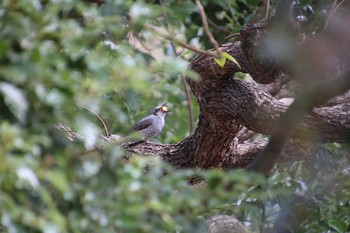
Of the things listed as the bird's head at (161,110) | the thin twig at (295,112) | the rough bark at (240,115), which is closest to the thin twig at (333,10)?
the rough bark at (240,115)

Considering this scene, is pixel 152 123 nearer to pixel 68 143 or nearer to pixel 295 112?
pixel 295 112

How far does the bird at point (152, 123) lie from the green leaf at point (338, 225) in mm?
1672

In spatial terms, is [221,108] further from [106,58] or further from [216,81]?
[106,58]

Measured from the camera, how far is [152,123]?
510 centimetres

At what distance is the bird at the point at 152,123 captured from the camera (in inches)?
196

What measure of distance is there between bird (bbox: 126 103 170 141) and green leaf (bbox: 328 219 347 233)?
1.67 m

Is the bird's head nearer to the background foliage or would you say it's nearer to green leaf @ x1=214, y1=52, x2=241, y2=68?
green leaf @ x1=214, y1=52, x2=241, y2=68

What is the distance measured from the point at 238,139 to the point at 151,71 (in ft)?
8.40

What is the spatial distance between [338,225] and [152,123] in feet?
6.28

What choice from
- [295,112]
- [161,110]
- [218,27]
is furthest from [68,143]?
[161,110]

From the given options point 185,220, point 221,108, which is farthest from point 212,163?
point 185,220

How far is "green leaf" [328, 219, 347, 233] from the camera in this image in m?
3.43

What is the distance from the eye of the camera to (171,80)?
5469 millimetres

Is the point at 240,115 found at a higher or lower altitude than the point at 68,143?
lower
